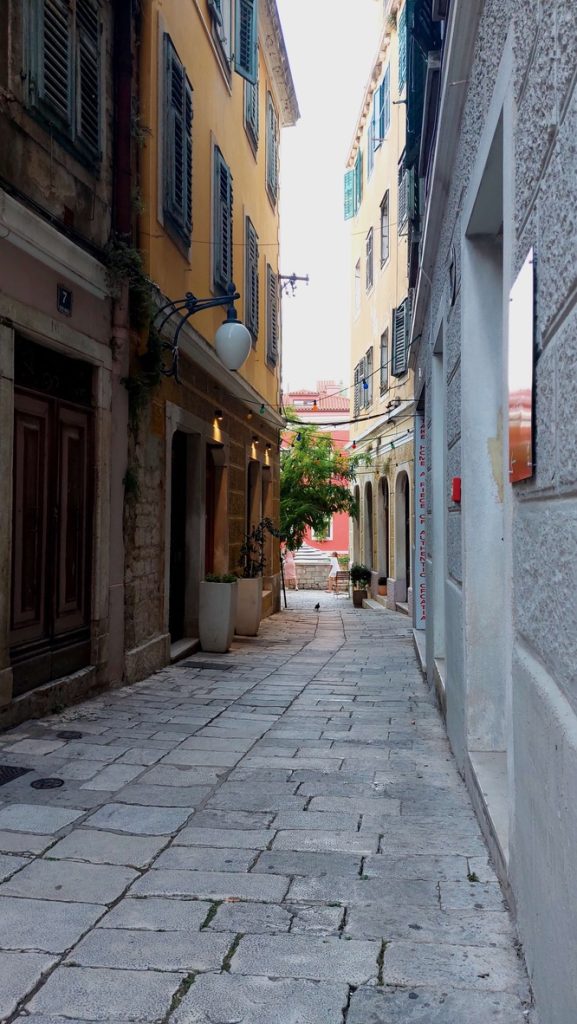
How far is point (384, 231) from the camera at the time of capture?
20.0 m

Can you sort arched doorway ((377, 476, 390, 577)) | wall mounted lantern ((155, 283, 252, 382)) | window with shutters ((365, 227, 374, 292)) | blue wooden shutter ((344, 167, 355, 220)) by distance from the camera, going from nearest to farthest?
1. wall mounted lantern ((155, 283, 252, 382))
2. arched doorway ((377, 476, 390, 577))
3. window with shutters ((365, 227, 374, 292))
4. blue wooden shutter ((344, 167, 355, 220))

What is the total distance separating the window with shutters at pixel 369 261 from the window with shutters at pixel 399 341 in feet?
13.9

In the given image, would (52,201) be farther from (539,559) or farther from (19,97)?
(539,559)

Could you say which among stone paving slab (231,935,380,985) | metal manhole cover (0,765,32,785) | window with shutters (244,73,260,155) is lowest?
stone paving slab (231,935,380,985)

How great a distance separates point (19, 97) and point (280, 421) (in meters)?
11.5

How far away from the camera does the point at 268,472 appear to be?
54.3 feet

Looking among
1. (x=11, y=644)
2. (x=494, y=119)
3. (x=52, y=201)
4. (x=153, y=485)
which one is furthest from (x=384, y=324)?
(x=494, y=119)

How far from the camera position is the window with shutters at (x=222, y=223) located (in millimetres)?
10633

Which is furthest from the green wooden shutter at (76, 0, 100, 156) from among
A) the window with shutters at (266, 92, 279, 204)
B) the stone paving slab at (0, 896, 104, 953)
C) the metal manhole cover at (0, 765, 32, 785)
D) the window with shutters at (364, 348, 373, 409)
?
the window with shutters at (364, 348, 373, 409)

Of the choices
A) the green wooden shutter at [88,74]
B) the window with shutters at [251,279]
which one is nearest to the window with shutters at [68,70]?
the green wooden shutter at [88,74]

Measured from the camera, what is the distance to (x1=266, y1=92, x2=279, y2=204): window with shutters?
15.6 meters

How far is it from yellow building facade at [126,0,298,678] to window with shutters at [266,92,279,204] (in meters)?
0.32

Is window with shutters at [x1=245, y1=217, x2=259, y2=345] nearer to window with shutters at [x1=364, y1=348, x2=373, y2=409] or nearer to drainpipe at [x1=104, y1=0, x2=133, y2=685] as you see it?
drainpipe at [x1=104, y1=0, x2=133, y2=685]

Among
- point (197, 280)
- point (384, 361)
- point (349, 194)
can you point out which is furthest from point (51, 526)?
point (349, 194)
